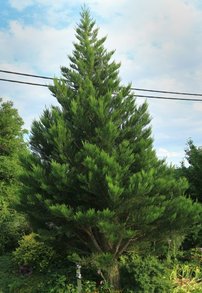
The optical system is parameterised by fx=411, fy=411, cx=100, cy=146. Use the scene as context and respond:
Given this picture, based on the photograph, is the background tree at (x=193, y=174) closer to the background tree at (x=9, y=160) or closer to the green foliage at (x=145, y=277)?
the green foliage at (x=145, y=277)

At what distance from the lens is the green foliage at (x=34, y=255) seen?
9.91 metres

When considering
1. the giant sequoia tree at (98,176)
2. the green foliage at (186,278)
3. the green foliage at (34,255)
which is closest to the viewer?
the giant sequoia tree at (98,176)

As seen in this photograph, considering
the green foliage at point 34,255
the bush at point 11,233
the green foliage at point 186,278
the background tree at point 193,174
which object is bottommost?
the green foliage at point 186,278

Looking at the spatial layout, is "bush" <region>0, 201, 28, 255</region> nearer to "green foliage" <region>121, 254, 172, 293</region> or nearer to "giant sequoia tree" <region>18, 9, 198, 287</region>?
"giant sequoia tree" <region>18, 9, 198, 287</region>

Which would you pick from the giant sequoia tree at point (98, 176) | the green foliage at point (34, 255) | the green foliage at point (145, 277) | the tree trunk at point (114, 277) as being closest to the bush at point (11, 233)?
the green foliage at point (34, 255)

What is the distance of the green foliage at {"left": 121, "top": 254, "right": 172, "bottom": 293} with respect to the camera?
7.61 metres

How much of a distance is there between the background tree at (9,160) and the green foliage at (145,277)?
621cm

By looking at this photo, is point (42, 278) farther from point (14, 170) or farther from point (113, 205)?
point (14, 170)

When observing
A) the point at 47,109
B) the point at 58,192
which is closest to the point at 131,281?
the point at 58,192

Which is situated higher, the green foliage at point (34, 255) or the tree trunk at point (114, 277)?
the green foliage at point (34, 255)

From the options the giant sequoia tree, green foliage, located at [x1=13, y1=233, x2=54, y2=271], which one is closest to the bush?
green foliage, located at [x1=13, y1=233, x2=54, y2=271]

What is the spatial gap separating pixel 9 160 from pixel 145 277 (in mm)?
11215

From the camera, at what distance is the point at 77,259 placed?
7.51 m

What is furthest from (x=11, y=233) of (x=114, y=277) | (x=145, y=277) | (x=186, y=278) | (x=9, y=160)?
(x=145, y=277)
